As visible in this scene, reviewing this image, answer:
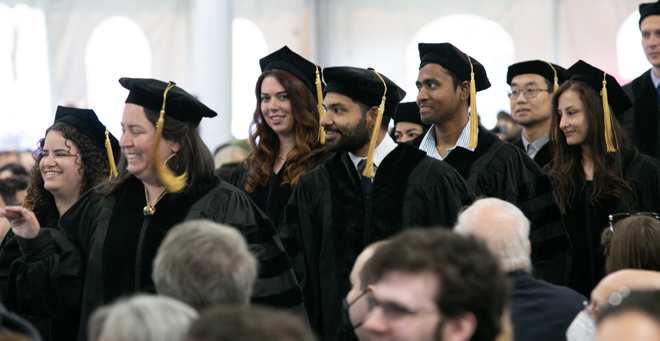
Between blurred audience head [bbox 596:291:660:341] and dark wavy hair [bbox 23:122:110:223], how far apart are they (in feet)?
10.8

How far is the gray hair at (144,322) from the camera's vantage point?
70.4 inches

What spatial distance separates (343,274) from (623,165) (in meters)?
2.34

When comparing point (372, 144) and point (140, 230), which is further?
point (372, 144)

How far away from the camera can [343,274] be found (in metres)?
3.93

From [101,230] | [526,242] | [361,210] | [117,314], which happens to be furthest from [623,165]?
[117,314]

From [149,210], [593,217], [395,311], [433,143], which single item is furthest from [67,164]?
[593,217]

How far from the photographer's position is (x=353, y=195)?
4.03 m

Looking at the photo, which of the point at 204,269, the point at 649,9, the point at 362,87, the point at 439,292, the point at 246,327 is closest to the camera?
the point at 246,327

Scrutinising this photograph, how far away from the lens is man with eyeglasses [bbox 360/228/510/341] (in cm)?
189

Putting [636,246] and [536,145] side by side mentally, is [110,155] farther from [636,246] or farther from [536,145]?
[536,145]

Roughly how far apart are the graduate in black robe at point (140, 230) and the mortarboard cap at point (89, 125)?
0.59m

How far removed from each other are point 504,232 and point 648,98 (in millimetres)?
3898

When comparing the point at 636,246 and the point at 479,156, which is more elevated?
the point at 479,156


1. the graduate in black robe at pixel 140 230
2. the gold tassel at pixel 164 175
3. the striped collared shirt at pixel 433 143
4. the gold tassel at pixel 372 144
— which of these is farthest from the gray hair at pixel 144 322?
the striped collared shirt at pixel 433 143
